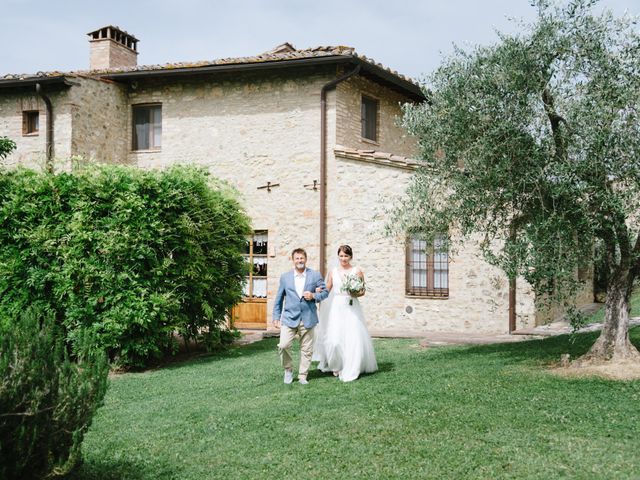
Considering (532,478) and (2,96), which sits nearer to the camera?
(532,478)

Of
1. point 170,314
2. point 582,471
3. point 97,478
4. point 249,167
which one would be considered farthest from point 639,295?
point 97,478

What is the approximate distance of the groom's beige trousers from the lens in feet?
25.5

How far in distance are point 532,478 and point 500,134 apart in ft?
13.0

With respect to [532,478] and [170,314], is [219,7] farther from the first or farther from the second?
[532,478]

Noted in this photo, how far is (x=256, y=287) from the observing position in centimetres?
1484

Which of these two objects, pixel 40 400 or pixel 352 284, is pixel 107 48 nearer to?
pixel 352 284

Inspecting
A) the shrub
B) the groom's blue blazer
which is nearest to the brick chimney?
the groom's blue blazer

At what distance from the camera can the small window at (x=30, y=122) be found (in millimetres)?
15164

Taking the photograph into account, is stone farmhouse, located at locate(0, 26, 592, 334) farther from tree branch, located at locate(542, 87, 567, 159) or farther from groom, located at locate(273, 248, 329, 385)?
tree branch, located at locate(542, 87, 567, 159)

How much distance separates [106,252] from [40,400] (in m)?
5.70

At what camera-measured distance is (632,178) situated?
6836mm

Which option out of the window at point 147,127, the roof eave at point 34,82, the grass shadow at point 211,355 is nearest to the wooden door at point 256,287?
the grass shadow at point 211,355

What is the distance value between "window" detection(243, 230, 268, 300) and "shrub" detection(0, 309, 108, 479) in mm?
10281

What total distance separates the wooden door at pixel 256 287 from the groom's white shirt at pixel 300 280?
22.3 feet
